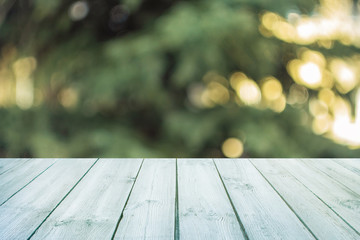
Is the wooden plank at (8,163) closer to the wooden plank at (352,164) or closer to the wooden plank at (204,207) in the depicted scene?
the wooden plank at (204,207)

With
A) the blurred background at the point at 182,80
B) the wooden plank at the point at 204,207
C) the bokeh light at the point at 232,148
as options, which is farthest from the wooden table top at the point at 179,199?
the bokeh light at the point at 232,148

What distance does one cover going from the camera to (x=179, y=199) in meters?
1.16

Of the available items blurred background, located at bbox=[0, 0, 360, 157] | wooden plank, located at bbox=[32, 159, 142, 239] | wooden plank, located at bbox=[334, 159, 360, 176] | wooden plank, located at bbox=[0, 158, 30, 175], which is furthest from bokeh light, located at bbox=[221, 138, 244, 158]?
wooden plank, located at bbox=[0, 158, 30, 175]

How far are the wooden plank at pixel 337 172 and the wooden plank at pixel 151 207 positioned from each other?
559 mm

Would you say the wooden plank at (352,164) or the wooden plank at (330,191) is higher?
the wooden plank at (352,164)

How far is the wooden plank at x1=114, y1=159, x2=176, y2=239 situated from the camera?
A: 92 cm

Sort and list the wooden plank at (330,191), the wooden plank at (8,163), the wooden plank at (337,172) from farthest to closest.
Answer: the wooden plank at (8,163)
the wooden plank at (337,172)
the wooden plank at (330,191)

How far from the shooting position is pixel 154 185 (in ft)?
4.25

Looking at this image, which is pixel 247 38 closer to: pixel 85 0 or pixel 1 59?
pixel 85 0

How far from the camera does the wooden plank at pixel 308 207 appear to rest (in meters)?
0.93

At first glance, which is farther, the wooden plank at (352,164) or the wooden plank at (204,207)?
the wooden plank at (352,164)

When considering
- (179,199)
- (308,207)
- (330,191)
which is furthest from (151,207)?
(330,191)

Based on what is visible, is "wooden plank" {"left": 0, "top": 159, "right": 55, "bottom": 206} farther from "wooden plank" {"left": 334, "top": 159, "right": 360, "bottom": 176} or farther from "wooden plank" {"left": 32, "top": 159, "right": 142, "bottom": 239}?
"wooden plank" {"left": 334, "top": 159, "right": 360, "bottom": 176}

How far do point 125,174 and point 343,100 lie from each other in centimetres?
197
